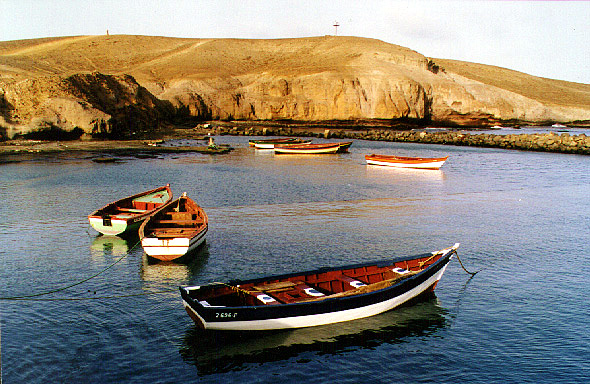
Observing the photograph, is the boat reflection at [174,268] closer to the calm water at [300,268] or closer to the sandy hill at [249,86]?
the calm water at [300,268]

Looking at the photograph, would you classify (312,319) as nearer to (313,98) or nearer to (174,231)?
(174,231)

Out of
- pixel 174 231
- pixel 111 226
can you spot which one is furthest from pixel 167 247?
pixel 111 226

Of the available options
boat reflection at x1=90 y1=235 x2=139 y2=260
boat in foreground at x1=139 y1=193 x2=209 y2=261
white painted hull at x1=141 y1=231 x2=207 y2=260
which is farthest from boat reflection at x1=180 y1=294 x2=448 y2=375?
boat reflection at x1=90 y1=235 x2=139 y2=260

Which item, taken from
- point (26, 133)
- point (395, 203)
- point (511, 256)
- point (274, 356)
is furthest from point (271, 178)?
point (26, 133)

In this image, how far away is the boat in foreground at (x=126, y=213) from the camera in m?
22.7

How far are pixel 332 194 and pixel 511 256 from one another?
17197 millimetres

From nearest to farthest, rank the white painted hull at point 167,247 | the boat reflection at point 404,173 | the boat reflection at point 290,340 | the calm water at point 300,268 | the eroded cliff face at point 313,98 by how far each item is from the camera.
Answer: the calm water at point 300,268, the boat reflection at point 290,340, the white painted hull at point 167,247, the boat reflection at point 404,173, the eroded cliff face at point 313,98

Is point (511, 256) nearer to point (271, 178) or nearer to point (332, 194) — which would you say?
point (332, 194)

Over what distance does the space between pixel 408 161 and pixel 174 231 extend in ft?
129

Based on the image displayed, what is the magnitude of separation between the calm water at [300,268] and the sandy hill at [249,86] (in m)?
33.1

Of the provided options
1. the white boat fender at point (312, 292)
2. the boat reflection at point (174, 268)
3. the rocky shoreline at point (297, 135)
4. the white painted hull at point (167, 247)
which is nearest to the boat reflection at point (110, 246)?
the boat reflection at point (174, 268)

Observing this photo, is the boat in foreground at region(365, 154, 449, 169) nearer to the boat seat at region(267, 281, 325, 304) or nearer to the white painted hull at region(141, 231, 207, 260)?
the white painted hull at region(141, 231, 207, 260)

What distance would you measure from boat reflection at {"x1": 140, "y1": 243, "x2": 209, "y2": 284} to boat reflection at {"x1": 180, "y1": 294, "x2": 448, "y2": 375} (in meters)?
4.45

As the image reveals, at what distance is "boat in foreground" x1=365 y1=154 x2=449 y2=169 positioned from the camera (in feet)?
176
